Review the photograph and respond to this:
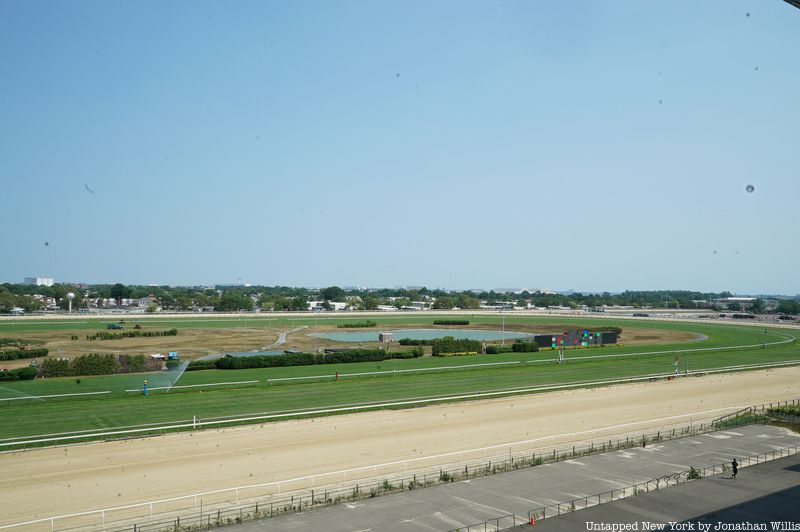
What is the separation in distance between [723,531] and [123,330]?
8227 cm

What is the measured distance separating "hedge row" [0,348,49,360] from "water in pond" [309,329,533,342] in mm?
33710

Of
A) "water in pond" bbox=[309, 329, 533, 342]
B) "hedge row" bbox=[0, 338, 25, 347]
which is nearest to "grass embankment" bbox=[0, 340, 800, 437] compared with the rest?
"water in pond" bbox=[309, 329, 533, 342]

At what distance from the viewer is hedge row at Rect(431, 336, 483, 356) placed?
64531mm

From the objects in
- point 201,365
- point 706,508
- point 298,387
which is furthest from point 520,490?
point 201,365

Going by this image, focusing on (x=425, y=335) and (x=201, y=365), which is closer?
(x=201, y=365)

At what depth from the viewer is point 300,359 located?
180ft

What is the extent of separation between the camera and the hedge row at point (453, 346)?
212 ft

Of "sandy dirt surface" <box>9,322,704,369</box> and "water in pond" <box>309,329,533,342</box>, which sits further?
"water in pond" <box>309,329,533,342</box>

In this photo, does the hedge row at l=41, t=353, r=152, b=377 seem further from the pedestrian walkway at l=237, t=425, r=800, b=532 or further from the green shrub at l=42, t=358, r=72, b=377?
the pedestrian walkway at l=237, t=425, r=800, b=532

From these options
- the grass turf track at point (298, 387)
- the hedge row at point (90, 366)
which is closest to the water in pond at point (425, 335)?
the grass turf track at point (298, 387)

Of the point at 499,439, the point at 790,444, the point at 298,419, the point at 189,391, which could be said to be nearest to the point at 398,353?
the point at 189,391

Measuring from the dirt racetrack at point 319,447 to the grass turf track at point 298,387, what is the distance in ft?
14.4

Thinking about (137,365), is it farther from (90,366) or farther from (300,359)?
(300,359)

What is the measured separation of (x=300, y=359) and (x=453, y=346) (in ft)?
58.6
